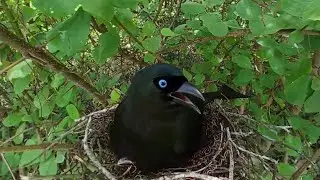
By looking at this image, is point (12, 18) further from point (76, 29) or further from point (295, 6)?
point (295, 6)

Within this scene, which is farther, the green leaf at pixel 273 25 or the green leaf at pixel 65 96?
the green leaf at pixel 65 96

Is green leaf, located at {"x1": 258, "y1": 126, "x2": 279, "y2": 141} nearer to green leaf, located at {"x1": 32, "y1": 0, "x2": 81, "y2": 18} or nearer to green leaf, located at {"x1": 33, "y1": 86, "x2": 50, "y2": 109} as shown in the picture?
green leaf, located at {"x1": 33, "y1": 86, "x2": 50, "y2": 109}

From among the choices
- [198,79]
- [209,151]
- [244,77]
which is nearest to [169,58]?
[198,79]

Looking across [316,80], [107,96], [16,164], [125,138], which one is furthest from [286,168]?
[16,164]

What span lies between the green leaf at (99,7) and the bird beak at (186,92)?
1.61 ft

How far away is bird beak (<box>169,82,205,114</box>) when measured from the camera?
1.44 metres

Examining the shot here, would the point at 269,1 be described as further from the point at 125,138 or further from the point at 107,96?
the point at 107,96

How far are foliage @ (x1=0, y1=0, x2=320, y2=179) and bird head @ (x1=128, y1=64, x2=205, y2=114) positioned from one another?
132 mm

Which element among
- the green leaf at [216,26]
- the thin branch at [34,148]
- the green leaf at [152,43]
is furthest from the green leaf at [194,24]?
the thin branch at [34,148]

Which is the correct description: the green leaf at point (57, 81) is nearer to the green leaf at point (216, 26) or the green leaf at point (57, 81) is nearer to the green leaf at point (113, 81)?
the green leaf at point (113, 81)

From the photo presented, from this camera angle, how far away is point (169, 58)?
2.47 m

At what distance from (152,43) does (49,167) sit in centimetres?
52

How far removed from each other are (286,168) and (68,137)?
2.33 feet

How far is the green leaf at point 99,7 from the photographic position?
95 centimetres
